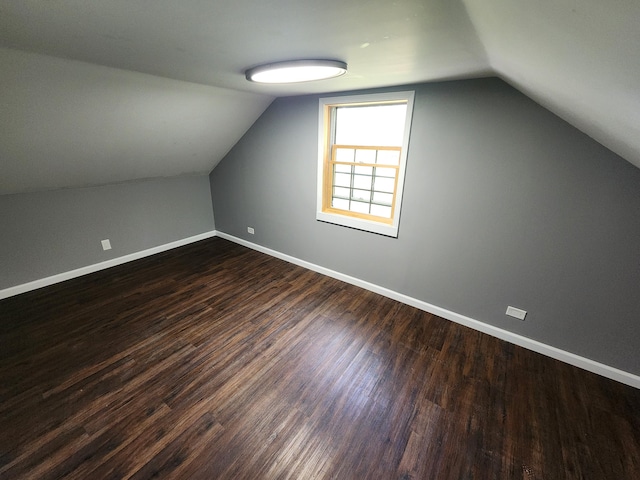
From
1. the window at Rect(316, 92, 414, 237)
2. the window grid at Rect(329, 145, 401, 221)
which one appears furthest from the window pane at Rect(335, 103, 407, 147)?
the window grid at Rect(329, 145, 401, 221)

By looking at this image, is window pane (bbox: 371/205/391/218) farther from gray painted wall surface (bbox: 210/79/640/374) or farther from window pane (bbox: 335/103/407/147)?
window pane (bbox: 335/103/407/147)

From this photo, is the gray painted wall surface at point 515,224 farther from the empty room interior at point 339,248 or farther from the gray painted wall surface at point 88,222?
the gray painted wall surface at point 88,222

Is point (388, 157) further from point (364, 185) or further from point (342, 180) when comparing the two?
point (342, 180)

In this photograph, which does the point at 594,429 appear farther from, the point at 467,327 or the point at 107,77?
the point at 107,77

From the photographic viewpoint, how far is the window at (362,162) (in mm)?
2701

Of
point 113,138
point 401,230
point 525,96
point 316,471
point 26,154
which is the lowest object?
point 316,471

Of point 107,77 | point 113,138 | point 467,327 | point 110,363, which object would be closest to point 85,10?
point 107,77

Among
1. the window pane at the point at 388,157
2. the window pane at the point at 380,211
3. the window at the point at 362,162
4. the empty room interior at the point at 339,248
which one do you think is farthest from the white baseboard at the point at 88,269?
the window pane at the point at 388,157

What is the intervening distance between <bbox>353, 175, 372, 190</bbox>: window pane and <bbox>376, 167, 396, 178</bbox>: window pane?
0.38 feet

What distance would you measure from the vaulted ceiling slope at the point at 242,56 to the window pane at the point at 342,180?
0.93 m

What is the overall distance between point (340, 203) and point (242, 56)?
2002 mm

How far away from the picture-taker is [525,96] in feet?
6.35

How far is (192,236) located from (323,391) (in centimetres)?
343

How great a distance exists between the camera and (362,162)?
2.90m
